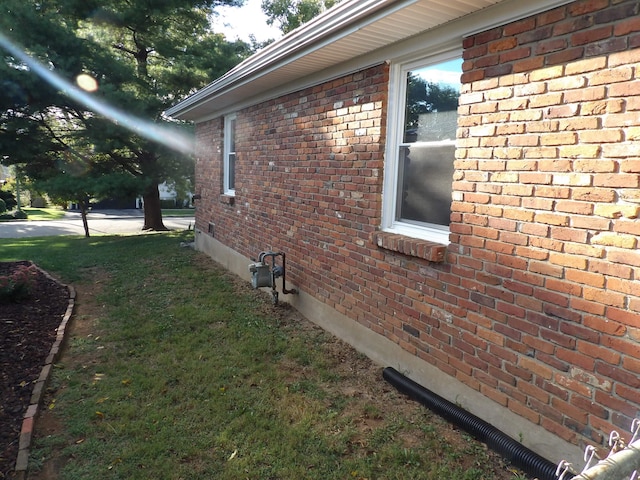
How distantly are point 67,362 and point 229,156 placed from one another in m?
5.11

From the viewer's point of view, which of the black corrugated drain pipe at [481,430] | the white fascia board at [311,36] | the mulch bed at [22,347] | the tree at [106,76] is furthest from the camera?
the tree at [106,76]

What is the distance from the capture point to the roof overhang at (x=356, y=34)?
2898mm

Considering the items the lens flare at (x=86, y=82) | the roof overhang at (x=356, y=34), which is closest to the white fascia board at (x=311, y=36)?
the roof overhang at (x=356, y=34)

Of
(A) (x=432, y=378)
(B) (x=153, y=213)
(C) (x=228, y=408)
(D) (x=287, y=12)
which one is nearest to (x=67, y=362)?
(C) (x=228, y=408)

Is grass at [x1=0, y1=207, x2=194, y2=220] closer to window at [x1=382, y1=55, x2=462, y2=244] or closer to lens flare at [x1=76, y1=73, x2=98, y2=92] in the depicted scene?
lens flare at [x1=76, y1=73, x2=98, y2=92]

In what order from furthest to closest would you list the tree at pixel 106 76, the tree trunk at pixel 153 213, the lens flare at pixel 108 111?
1. the tree trunk at pixel 153 213
2. the tree at pixel 106 76
3. the lens flare at pixel 108 111

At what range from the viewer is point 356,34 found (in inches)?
143

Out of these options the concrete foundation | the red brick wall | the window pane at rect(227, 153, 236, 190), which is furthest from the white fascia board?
the concrete foundation

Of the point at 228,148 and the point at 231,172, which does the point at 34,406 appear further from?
the point at 228,148

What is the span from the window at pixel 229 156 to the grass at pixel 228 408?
3.22 m

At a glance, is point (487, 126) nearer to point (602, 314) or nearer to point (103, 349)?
point (602, 314)

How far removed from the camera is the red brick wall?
2203 mm

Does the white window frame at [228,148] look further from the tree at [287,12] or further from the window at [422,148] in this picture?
the tree at [287,12]

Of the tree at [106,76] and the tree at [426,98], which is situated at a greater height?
the tree at [106,76]
